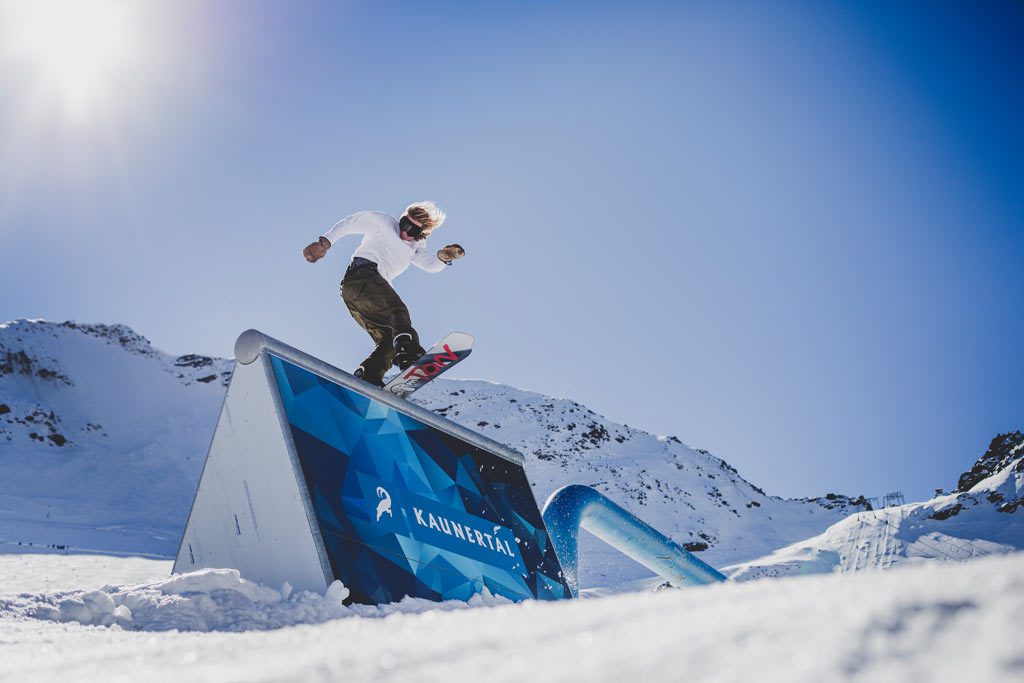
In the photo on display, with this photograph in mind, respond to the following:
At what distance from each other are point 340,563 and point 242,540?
76 centimetres

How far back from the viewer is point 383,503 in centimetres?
318

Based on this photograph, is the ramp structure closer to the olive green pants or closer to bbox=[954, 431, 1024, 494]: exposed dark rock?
the olive green pants

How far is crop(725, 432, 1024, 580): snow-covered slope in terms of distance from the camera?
21.0 m

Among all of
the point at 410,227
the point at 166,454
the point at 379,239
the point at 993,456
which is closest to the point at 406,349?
the point at 379,239

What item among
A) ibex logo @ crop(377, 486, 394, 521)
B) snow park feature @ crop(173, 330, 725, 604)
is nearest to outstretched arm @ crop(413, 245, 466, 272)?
snow park feature @ crop(173, 330, 725, 604)

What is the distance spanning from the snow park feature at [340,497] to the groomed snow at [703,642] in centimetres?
191

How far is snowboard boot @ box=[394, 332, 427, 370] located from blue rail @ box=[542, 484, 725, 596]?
1415 mm

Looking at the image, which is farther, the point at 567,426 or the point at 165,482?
the point at 567,426


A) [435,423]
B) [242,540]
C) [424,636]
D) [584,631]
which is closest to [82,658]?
[424,636]

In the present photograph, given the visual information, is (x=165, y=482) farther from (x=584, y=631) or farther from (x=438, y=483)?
(x=584, y=631)

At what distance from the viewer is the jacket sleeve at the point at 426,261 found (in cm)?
506

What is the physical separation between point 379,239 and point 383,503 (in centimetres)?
223

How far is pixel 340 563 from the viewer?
9.04ft

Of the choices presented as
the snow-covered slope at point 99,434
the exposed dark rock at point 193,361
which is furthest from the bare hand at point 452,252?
the exposed dark rock at point 193,361
